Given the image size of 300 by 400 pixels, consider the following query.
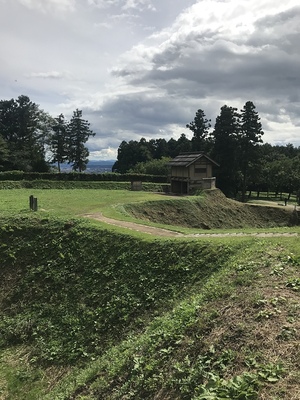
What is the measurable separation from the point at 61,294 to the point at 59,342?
7.93ft

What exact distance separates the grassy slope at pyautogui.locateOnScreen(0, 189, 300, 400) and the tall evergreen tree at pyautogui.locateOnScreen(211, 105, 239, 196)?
38288mm

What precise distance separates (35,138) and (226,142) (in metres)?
35.3

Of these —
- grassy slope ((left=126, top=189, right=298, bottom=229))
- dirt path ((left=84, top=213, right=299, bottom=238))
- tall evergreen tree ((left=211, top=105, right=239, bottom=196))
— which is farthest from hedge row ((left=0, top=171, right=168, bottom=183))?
Result: dirt path ((left=84, top=213, right=299, bottom=238))

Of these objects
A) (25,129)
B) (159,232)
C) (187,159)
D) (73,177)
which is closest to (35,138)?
(25,129)

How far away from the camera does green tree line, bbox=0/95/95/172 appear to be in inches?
2306

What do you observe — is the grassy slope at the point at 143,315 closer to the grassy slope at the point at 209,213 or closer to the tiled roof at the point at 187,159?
the grassy slope at the point at 209,213

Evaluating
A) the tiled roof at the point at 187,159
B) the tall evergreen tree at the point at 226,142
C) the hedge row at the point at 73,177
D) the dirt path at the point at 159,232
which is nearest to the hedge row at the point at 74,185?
the hedge row at the point at 73,177

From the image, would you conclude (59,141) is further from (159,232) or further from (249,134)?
(159,232)

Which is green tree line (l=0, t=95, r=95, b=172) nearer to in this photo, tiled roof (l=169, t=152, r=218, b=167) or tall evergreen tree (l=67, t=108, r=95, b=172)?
tall evergreen tree (l=67, t=108, r=95, b=172)

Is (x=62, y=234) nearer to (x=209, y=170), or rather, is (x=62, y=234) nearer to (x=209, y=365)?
(x=209, y=365)

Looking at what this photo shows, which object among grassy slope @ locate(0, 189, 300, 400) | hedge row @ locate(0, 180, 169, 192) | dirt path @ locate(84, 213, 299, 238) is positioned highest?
hedge row @ locate(0, 180, 169, 192)

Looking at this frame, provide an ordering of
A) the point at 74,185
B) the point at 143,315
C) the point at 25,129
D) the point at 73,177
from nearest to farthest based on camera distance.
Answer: the point at 143,315
the point at 74,185
the point at 73,177
the point at 25,129

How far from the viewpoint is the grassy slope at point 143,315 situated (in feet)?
20.5

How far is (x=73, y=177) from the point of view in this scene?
50375mm
